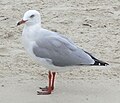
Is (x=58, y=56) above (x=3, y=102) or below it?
above

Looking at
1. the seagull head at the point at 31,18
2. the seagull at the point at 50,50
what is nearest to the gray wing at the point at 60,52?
the seagull at the point at 50,50

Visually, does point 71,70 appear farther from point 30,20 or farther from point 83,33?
point 83,33

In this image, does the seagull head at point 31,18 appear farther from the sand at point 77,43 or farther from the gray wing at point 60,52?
the sand at point 77,43

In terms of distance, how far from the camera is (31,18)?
5266 mm

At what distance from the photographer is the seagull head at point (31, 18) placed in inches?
206

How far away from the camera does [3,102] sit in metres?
4.96

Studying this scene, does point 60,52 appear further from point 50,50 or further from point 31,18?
point 31,18

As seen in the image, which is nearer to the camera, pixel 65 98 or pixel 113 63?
pixel 65 98

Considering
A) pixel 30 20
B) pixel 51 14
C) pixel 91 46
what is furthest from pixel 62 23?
pixel 30 20

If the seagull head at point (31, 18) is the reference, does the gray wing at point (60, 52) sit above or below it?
below

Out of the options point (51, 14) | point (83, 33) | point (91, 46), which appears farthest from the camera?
point (51, 14)

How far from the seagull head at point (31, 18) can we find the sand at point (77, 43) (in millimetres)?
652

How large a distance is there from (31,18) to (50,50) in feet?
1.30

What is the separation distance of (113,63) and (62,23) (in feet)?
5.13
